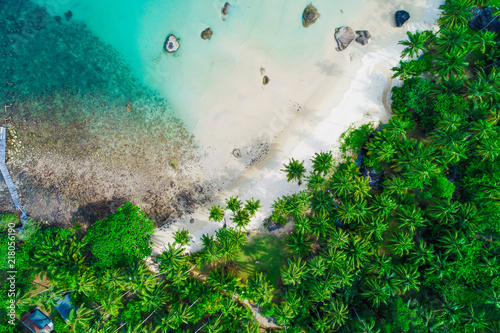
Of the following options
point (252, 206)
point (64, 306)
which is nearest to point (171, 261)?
point (252, 206)

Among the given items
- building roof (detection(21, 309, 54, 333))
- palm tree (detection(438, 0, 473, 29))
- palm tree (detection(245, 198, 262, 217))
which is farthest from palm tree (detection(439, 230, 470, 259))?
building roof (detection(21, 309, 54, 333))

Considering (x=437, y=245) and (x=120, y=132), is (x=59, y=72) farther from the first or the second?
(x=437, y=245)

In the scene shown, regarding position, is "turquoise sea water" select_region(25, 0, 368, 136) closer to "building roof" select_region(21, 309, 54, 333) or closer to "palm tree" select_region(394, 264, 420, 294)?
"palm tree" select_region(394, 264, 420, 294)

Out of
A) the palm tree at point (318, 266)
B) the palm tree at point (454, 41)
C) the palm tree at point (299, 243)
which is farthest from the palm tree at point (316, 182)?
the palm tree at point (454, 41)

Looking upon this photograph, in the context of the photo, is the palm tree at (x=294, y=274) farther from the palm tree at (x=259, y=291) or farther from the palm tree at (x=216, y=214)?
the palm tree at (x=216, y=214)

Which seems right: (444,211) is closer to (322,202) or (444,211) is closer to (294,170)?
(322,202)

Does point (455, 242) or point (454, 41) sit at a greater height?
point (454, 41)

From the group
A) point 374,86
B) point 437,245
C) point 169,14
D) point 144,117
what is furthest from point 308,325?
point 169,14
